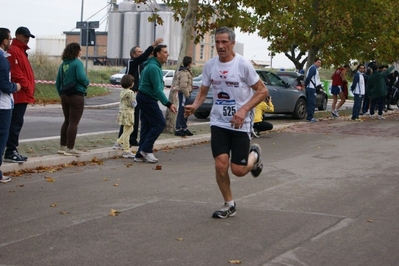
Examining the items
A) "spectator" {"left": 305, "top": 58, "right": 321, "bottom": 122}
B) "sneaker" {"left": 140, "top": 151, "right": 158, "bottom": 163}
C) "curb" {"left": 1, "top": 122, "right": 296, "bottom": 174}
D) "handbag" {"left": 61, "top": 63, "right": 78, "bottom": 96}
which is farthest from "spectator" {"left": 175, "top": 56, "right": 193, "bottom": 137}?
"spectator" {"left": 305, "top": 58, "right": 321, "bottom": 122}

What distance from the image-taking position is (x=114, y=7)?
86.9m

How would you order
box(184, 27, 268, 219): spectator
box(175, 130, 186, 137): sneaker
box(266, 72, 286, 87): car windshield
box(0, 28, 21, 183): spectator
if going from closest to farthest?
box(184, 27, 268, 219): spectator < box(0, 28, 21, 183): spectator < box(175, 130, 186, 137): sneaker < box(266, 72, 286, 87): car windshield

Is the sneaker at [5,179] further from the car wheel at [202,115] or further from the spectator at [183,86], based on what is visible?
the car wheel at [202,115]

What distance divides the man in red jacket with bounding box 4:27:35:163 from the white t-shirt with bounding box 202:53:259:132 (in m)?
3.97

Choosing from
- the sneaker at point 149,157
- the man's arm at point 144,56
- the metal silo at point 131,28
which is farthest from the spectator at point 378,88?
the metal silo at point 131,28

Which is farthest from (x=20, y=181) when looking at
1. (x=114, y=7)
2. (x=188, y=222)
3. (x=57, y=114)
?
(x=114, y=7)

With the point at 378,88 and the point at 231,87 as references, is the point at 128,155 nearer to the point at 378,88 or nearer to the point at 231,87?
the point at 231,87

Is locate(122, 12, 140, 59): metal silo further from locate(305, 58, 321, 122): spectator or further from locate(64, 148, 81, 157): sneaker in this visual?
locate(64, 148, 81, 157): sneaker

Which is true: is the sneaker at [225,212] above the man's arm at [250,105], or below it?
below

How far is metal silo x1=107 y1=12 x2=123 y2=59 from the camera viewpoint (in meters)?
85.8

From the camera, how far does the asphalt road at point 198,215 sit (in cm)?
657

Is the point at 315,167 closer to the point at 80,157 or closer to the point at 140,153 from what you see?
the point at 140,153

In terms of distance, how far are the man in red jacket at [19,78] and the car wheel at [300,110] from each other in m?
14.2

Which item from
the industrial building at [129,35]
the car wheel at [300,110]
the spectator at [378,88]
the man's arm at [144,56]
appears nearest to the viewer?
the man's arm at [144,56]
